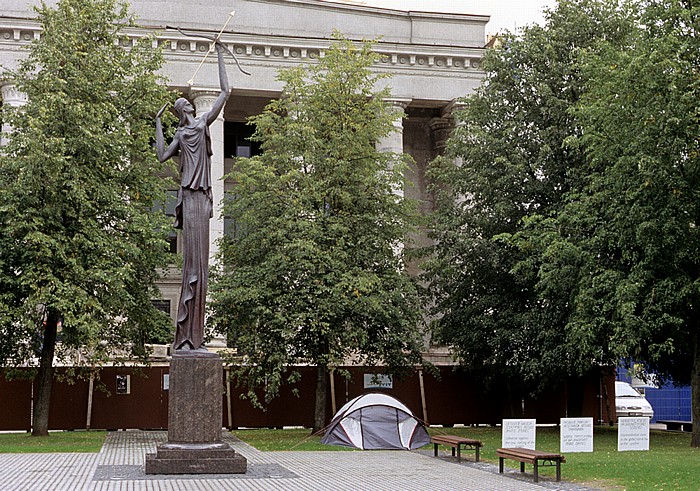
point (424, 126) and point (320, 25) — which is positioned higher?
point (320, 25)

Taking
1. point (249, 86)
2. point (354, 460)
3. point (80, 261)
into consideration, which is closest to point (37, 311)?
point (80, 261)

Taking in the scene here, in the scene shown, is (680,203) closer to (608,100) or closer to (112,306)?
(608,100)

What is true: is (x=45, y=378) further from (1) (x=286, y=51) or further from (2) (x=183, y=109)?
(1) (x=286, y=51)

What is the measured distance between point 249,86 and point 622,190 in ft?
96.6

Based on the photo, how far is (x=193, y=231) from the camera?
22094 millimetres

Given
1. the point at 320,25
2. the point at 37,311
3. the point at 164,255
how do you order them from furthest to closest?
the point at 320,25 → the point at 164,255 → the point at 37,311

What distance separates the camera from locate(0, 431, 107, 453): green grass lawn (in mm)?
29000

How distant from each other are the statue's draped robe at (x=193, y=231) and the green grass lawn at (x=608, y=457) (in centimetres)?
822

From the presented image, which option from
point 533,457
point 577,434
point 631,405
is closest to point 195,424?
point 533,457

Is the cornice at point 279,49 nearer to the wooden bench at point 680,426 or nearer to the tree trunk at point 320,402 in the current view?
the tree trunk at point 320,402

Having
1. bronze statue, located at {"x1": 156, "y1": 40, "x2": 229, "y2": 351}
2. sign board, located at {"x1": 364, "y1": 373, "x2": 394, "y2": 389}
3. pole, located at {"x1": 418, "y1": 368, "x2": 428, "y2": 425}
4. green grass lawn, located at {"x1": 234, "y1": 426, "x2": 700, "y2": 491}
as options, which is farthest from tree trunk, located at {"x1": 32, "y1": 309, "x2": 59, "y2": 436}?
pole, located at {"x1": 418, "y1": 368, "x2": 428, "y2": 425}

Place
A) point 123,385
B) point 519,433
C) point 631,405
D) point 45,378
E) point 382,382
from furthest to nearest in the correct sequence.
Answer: point 631,405, point 382,382, point 123,385, point 45,378, point 519,433

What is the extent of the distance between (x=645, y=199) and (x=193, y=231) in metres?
14.4

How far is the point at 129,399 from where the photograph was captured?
4059 cm
